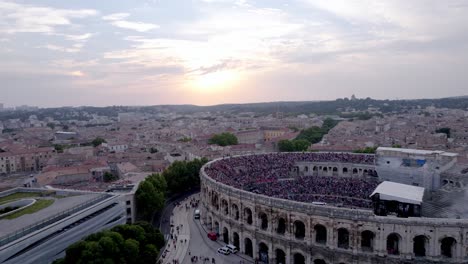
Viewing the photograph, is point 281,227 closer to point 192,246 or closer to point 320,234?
point 320,234

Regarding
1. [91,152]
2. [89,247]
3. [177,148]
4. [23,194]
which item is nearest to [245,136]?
[177,148]

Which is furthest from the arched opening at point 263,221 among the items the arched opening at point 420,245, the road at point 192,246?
the arched opening at point 420,245

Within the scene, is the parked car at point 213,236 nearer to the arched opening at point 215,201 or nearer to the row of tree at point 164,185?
the arched opening at point 215,201

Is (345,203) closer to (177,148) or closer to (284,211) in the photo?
(284,211)

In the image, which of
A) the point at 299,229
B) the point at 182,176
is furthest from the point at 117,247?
the point at 182,176

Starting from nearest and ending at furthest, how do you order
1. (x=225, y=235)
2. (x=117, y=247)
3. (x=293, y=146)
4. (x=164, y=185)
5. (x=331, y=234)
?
(x=117, y=247) → (x=331, y=234) → (x=225, y=235) → (x=164, y=185) → (x=293, y=146)

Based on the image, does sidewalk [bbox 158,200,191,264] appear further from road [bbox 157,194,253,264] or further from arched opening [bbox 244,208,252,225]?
arched opening [bbox 244,208,252,225]

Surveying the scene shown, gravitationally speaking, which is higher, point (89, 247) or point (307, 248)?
point (89, 247)
